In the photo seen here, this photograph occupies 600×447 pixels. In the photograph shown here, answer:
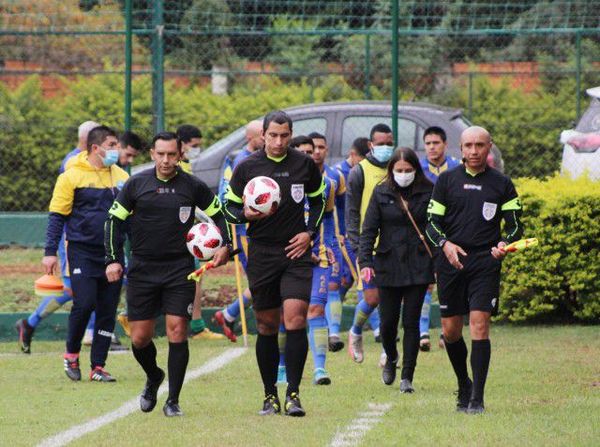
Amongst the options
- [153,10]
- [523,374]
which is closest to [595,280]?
[523,374]

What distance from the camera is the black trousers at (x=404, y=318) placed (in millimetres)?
10984

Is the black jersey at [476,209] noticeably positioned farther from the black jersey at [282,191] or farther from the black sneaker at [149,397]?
the black sneaker at [149,397]

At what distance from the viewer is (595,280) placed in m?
14.5

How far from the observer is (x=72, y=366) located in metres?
12.0

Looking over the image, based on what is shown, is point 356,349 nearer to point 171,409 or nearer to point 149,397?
point 149,397

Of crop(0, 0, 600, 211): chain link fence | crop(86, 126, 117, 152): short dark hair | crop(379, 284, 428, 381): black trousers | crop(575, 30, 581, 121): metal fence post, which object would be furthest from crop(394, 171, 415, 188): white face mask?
crop(575, 30, 581, 121): metal fence post

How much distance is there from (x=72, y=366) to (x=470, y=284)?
3.84 m

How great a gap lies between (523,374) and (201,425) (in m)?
3.51

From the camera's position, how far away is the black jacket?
1109cm

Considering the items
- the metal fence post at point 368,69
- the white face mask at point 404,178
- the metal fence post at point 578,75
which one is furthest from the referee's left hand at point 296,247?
the metal fence post at point 368,69

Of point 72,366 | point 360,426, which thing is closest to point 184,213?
point 360,426

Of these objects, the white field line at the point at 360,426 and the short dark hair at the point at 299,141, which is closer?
the white field line at the point at 360,426

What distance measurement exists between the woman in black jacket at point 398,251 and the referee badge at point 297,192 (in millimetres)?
1556

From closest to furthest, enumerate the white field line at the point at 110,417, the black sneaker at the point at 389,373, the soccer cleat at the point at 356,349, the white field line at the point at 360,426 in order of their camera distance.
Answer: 1. the white field line at the point at 360,426
2. the white field line at the point at 110,417
3. the black sneaker at the point at 389,373
4. the soccer cleat at the point at 356,349
